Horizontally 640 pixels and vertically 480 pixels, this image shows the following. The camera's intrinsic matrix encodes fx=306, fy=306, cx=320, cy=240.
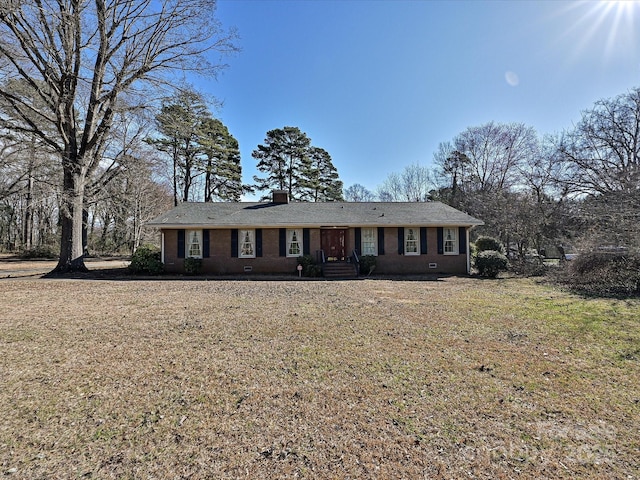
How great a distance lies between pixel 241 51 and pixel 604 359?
15.8 metres

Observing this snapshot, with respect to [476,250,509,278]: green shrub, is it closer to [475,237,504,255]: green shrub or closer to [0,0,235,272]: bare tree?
[475,237,504,255]: green shrub

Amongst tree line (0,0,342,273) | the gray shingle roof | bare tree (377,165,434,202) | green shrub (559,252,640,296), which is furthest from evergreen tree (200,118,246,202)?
green shrub (559,252,640,296)

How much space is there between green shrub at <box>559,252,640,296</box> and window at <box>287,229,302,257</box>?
11.2 metres

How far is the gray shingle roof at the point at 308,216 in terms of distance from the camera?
14.9m

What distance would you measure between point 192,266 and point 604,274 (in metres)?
16.6

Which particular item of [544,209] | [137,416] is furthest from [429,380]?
[544,209]

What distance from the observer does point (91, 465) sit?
94.8 inches

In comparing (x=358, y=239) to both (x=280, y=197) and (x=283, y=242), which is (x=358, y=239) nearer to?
(x=283, y=242)

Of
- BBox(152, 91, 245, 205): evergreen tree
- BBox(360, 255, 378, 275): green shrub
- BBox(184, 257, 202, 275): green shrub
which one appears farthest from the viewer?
BBox(152, 91, 245, 205): evergreen tree

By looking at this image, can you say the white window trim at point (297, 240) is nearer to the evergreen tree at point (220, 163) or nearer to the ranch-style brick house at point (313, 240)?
the ranch-style brick house at point (313, 240)

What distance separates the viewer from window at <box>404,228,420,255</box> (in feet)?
51.1

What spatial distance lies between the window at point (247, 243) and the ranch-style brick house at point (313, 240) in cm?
5

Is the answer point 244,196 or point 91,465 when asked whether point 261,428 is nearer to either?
point 91,465

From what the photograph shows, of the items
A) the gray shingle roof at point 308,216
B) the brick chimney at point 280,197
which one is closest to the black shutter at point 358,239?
the gray shingle roof at point 308,216
